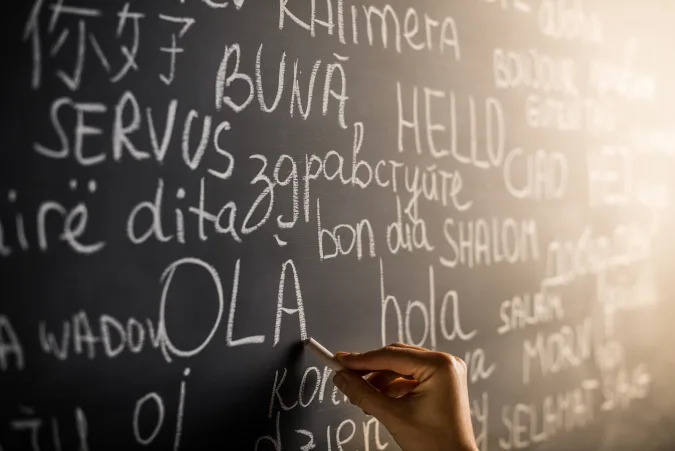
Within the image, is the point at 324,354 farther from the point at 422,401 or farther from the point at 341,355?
the point at 422,401

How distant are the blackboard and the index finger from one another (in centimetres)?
9

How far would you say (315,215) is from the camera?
1.15 m

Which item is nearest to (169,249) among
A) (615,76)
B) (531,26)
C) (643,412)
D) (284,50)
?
(284,50)

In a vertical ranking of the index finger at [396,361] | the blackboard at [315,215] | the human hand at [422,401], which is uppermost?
the blackboard at [315,215]

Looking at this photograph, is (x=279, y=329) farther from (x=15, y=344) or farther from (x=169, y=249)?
(x=15, y=344)

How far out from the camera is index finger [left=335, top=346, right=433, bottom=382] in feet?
3.53

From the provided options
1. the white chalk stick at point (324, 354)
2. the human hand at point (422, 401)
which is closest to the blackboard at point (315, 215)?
the white chalk stick at point (324, 354)

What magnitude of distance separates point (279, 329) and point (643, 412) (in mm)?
1240

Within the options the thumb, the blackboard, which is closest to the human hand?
the thumb

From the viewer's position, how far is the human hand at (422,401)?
1.06m

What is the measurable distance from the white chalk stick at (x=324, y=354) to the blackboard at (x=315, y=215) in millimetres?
22

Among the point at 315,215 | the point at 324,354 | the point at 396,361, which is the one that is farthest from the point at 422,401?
the point at 315,215

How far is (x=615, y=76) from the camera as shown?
5.63ft

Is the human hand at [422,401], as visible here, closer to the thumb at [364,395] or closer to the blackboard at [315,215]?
the thumb at [364,395]
